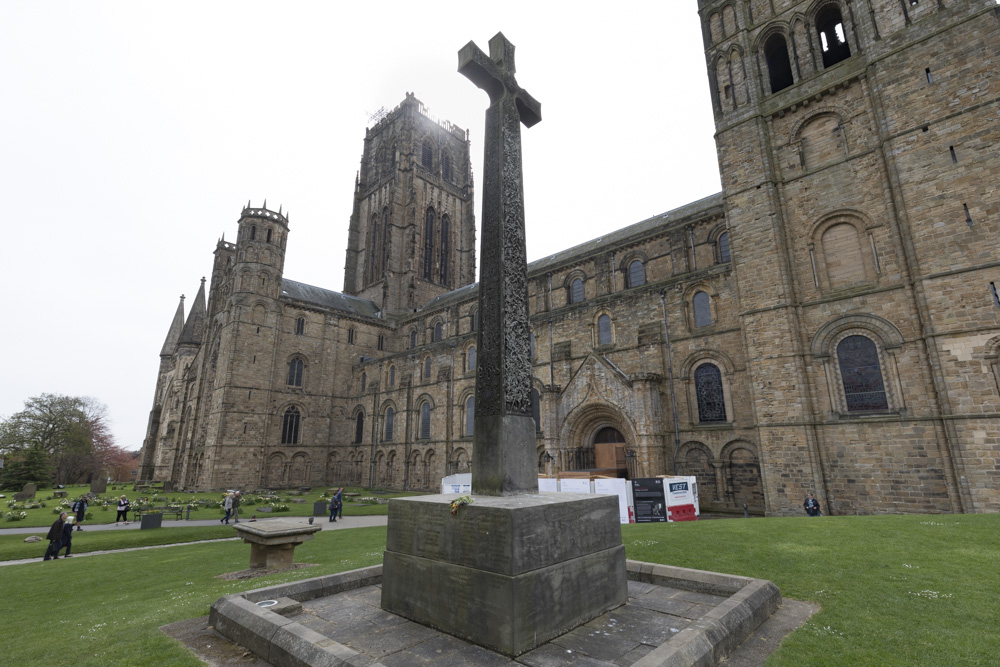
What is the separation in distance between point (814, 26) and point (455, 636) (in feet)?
83.0

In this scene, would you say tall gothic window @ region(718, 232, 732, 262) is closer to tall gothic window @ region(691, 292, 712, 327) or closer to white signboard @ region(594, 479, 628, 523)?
tall gothic window @ region(691, 292, 712, 327)

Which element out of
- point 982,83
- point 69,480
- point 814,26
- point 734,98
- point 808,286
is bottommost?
point 69,480

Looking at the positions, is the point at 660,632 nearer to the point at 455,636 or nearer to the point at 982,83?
the point at 455,636

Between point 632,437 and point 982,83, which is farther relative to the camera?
point 632,437

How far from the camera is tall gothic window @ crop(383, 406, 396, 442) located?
38.9 meters

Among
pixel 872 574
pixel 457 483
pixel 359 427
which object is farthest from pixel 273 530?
pixel 359 427

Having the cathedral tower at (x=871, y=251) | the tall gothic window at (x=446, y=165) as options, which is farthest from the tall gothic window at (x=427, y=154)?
the cathedral tower at (x=871, y=251)

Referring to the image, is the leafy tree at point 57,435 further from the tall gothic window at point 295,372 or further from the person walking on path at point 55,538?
the person walking on path at point 55,538

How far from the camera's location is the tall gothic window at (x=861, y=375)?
15.5 meters

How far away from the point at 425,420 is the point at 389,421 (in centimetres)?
487

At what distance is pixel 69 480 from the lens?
5041 centimetres

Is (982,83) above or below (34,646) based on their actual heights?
Result: above

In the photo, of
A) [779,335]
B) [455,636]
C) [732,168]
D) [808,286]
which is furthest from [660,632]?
[732,168]

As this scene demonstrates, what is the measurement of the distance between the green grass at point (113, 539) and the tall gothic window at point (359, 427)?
2323cm
